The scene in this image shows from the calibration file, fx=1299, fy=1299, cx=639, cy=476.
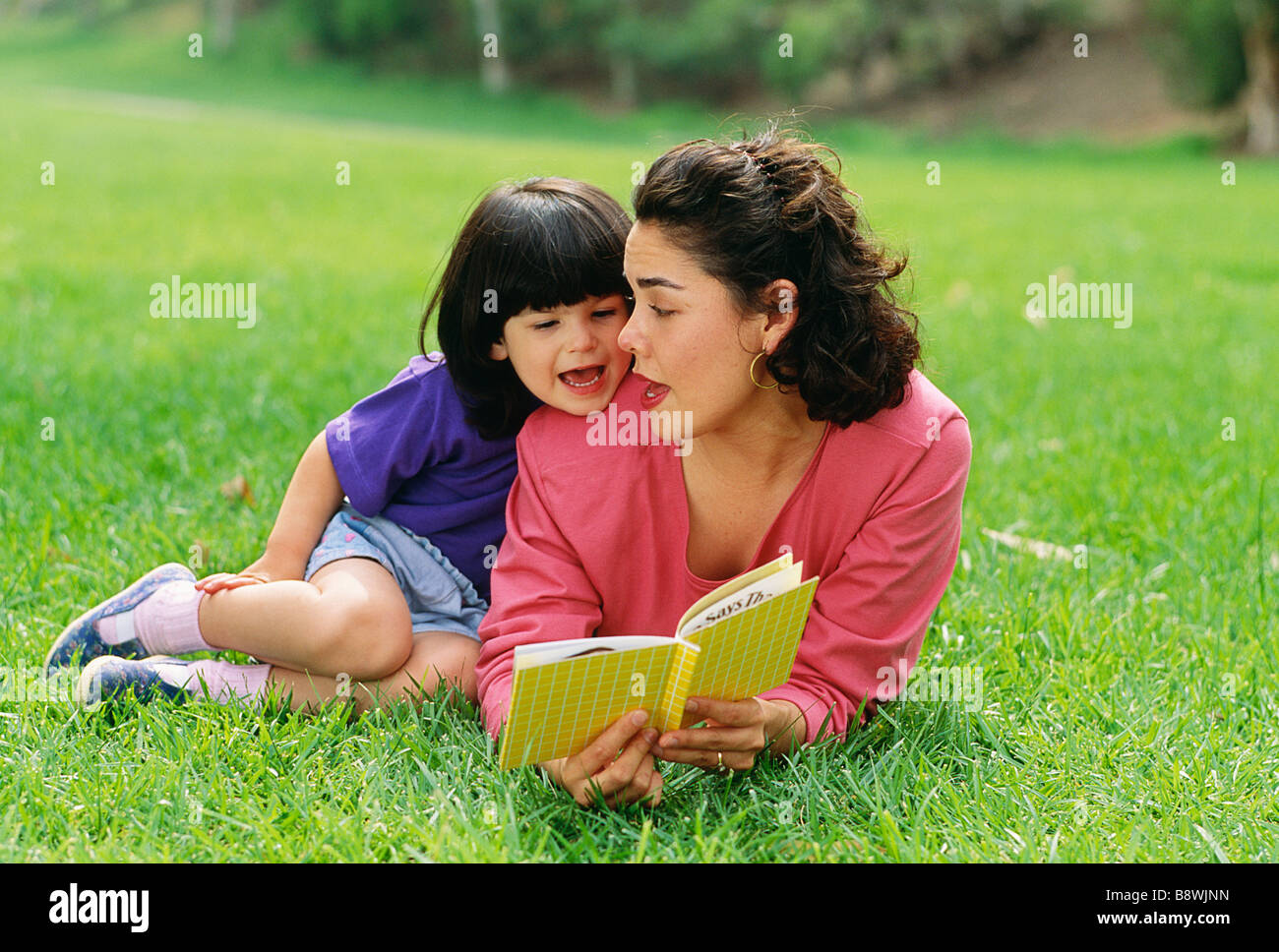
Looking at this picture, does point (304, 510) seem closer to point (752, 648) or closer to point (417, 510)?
point (417, 510)

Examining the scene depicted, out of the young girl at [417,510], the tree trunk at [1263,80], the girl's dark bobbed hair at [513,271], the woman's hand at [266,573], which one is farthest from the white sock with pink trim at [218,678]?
the tree trunk at [1263,80]

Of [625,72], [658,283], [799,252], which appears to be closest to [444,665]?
[658,283]

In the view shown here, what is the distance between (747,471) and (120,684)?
125 centimetres

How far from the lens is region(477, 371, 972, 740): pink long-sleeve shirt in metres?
2.27

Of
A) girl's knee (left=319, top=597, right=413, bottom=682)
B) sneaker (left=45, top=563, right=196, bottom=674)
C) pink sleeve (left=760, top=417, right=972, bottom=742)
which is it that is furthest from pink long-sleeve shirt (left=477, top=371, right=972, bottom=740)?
sneaker (left=45, top=563, right=196, bottom=674)

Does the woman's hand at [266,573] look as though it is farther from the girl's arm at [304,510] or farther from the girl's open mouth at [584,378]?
the girl's open mouth at [584,378]

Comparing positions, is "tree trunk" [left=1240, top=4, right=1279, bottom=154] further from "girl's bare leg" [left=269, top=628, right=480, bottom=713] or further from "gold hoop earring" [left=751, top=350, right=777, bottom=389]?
"girl's bare leg" [left=269, top=628, right=480, bottom=713]

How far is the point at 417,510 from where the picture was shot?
2.73 m

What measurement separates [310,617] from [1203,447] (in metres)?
3.08

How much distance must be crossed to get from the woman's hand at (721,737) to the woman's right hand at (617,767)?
0.03m

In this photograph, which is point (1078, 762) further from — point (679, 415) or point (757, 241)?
point (757, 241)

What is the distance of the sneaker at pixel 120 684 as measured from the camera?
2.46 meters
